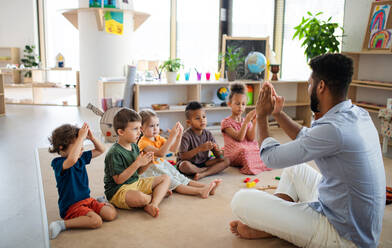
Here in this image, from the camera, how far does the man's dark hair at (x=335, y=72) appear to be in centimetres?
162

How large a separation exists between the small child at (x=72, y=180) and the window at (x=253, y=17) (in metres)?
5.32

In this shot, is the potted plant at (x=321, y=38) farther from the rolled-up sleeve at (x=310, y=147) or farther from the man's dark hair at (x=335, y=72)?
the rolled-up sleeve at (x=310, y=147)

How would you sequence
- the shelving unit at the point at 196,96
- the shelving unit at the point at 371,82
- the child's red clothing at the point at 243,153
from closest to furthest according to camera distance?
the child's red clothing at the point at 243,153 < the shelving unit at the point at 371,82 < the shelving unit at the point at 196,96

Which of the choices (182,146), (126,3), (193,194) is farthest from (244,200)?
(126,3)

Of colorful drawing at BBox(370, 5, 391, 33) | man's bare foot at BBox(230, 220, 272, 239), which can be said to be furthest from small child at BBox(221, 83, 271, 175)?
colorful drawing at BBox(370, 5, 391, 33)

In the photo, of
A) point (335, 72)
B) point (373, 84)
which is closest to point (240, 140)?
point (335, 72)

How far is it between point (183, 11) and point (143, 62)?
1192 mm

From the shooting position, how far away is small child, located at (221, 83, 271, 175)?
3.19m

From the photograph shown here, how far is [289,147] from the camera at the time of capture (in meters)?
1.61

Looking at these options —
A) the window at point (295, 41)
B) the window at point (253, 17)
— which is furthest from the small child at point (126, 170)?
the window at point (253, 17)

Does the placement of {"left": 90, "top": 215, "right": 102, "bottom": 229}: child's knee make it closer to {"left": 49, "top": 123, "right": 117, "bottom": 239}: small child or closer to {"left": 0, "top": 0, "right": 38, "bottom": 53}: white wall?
{"left": 49, "top": 123, "right": 117, "bottom": 239}: small child

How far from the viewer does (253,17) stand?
22.8 ft

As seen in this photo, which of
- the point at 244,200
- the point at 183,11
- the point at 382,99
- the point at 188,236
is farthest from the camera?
the point at 183,11

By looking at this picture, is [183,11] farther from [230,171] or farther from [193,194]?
[193,194]
